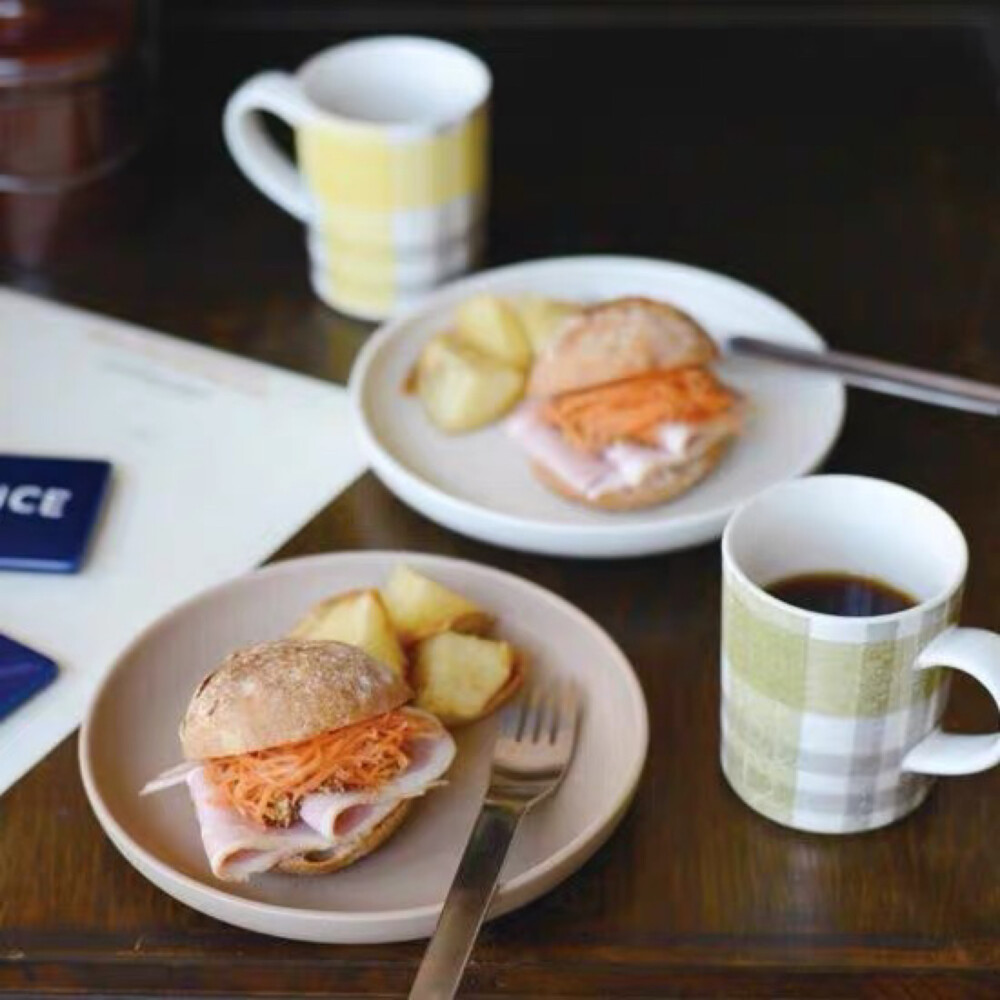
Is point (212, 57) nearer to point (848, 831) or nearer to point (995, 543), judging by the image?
point (995, 543)

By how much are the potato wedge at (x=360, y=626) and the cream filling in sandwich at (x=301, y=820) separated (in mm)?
78

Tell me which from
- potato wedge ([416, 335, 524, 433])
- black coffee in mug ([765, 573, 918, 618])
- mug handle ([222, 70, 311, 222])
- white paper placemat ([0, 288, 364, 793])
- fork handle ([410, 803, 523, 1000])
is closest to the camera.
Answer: fork handle ([410, 803, 523, 1000])

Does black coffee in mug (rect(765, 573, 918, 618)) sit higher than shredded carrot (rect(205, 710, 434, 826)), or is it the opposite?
black coffee in mug (rect(765, 573, 918, 618))

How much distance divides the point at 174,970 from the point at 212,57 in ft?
3.15

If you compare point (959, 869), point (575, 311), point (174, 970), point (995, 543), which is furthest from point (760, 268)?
point (174, 970)

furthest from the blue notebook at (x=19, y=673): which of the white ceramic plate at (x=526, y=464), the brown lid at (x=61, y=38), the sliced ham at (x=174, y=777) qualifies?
the brown lid at (x=61, y=38)

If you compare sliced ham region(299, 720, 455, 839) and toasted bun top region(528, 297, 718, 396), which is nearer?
sliced ham region(299, 720, 455, 839)

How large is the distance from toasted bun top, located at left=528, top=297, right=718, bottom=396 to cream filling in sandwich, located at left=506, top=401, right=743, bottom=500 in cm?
3

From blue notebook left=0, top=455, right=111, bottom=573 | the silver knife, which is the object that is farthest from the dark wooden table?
blue notebook left=0, top=455, right=111, bottom=573

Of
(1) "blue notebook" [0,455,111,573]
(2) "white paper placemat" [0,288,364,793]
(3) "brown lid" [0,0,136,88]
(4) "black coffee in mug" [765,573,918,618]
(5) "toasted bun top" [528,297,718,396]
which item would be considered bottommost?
(2) "white paper placemat" [0,288,364,793]

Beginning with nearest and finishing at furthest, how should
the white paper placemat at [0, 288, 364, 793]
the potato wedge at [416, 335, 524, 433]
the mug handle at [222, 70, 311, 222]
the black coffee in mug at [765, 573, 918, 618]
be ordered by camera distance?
the black coffee in mug at [765, 573, 918, 618]
the white paper placemat at [0, 288, 364, 793]
the potato wedge at [416, 335, 524, 433]
the mug handle at [222, 70, 311, 222]

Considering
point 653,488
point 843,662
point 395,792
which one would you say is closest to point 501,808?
point 395,792

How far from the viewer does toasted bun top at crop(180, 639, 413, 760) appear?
2.75 feet

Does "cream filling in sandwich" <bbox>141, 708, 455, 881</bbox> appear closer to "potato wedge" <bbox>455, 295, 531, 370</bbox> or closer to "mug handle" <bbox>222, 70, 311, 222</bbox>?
"potato wedge" <bbox>455, 295, 531, 370</bbox>
